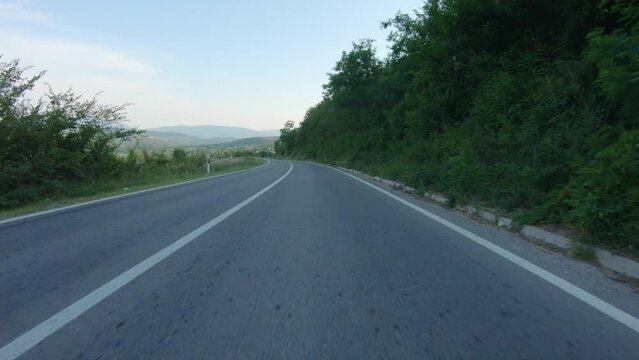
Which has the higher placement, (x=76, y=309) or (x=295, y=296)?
(x=295, y=296)

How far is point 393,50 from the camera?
3538 centimetres

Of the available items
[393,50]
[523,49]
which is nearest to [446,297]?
[523,49]

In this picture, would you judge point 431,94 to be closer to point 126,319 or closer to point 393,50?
point 393,50

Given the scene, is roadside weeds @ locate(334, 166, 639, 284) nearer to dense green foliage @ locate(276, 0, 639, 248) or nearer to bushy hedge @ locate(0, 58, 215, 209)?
dense green foliage @ locate(276, 0, 639, 248)

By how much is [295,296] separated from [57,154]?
16.1 m

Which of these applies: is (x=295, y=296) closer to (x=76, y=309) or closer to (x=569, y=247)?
(x=76, y=309)

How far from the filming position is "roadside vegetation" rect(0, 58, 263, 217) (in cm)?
1616

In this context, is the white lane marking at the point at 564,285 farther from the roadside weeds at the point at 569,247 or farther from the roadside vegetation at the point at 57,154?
the roadside vegetation at the point at 57,154

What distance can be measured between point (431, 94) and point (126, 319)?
20.2 meters

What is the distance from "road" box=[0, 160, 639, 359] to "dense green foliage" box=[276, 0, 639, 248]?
1339 millimetres

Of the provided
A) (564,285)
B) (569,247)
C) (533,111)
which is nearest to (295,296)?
(564,285)

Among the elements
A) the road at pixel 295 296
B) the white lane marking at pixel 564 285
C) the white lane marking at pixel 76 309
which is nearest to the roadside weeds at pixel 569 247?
the road at pixel 295 296

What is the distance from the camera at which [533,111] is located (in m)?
14.0

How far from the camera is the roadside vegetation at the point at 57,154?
636 inches
